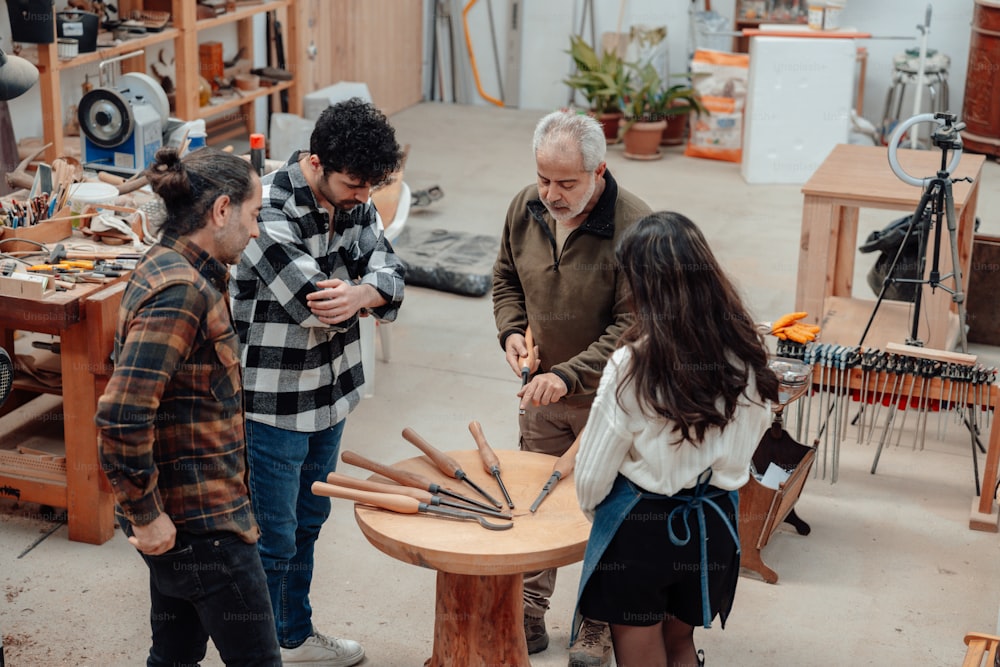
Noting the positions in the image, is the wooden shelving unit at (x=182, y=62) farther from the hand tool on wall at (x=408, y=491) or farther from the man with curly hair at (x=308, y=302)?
the hand tool on wall at (x=408, y=491)

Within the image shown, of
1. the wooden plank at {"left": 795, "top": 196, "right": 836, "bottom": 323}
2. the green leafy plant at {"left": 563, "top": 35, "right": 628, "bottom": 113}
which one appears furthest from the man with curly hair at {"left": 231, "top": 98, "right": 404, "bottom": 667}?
the green leafy plant at {"left": 563, "top": 35, "right": 628, "bottom": 113}

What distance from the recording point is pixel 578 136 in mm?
3041

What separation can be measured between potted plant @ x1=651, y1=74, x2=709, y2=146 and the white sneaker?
7002 mm

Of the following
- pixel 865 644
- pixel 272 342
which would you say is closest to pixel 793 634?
pixel 865 644

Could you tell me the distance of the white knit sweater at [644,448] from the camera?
97.1 inches

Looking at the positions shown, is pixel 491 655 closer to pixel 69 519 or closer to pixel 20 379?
pixel 69 519

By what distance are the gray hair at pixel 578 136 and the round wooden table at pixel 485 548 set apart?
816mm

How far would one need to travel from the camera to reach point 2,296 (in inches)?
147

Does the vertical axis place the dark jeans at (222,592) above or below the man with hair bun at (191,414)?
below

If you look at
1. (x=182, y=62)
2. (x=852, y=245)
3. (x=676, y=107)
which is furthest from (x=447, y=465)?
(x=676, y=107)

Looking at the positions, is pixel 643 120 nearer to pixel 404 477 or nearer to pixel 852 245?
pixel 852 245

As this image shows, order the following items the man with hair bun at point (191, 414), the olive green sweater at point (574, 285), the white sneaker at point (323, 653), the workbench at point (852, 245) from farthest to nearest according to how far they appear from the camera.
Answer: the workbench at point (852, 245) → the white sneaker at point (323, 653) → the olive green sweater at point (574, 285) → the man with hair bun at point (191, 414)

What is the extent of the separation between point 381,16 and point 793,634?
7.78 metres

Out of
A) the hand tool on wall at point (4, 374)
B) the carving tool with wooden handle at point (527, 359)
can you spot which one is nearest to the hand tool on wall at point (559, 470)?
the carving tool with wooden handle at point (527, 359)
